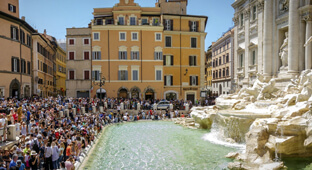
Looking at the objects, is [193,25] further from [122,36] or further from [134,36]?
[122,36]

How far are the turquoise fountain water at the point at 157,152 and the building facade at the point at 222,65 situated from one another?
1039 inches

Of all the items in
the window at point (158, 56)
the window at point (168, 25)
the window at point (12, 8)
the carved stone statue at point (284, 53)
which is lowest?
the carved stone statue at point (284, 53)

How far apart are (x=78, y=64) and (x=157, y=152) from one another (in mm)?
27303

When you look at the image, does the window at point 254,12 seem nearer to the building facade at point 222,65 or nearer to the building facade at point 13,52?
the building facade at point 222,65

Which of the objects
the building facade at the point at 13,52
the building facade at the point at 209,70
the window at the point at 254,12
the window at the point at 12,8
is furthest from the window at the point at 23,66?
the building facade at the point at 209,70

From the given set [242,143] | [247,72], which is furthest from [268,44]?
[242,143]

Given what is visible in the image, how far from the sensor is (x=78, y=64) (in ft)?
122

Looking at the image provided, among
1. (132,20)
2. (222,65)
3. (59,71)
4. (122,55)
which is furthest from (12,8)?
(222,65)

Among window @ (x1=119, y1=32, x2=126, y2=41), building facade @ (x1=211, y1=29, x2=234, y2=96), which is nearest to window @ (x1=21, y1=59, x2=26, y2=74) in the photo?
window @ (x1=119, y1=32, x2=126, y2=41)

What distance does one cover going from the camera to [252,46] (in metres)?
24.6

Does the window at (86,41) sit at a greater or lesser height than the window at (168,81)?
greater

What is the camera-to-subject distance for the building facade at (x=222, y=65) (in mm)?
42344

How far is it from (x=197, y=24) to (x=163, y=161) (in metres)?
32.0

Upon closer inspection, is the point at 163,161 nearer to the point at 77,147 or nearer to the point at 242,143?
the point at 77,147
